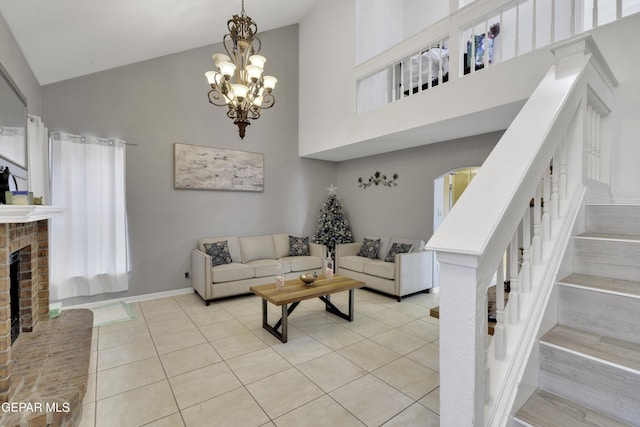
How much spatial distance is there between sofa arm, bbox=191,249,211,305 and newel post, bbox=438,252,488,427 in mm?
3635

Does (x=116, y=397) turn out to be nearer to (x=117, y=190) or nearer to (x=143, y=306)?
(x=143, y=306)

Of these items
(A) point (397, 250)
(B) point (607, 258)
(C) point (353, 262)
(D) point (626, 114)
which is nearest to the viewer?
(B) point (607, 258)

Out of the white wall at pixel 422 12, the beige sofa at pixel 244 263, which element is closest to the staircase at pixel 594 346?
the beige sofa at pixel 244 263

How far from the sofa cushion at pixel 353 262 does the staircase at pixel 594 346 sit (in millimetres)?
3449

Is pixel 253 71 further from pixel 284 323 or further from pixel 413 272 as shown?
pixel 413 272

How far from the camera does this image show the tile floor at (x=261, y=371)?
1902 millimetres

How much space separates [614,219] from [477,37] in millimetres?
3047

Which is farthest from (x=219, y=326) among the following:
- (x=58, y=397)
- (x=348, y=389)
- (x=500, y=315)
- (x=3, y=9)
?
(x=3, y=9)

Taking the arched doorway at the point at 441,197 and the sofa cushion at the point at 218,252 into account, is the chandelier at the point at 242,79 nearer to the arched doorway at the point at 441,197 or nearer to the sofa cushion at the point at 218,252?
the sofa cushion at the point at 218,252

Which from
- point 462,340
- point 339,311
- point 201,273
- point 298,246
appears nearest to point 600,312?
point 462,340

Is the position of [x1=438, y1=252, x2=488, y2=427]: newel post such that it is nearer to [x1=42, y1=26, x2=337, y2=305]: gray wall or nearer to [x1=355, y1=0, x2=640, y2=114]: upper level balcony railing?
[x1=355, y1=0, x2=640, y2=114]: upper level balcony railing

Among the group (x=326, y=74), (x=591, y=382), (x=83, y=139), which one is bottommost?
(x=591, y=382)

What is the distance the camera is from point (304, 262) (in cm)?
510

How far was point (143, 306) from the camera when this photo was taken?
4.00 meters
